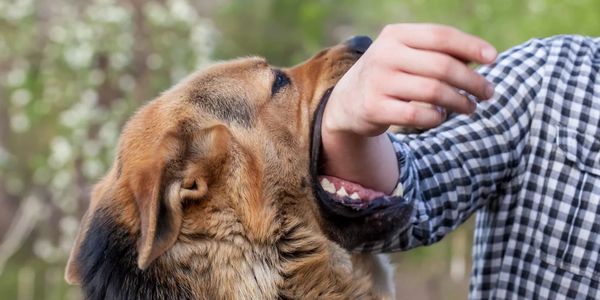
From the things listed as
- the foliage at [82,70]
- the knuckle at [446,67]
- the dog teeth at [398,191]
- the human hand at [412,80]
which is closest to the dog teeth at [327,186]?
the dog teeth at [398,191]

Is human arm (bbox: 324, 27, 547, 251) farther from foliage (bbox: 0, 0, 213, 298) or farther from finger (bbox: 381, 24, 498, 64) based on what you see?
foliage (bbox: 0, 0, 213, 298)

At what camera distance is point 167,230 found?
2432mm

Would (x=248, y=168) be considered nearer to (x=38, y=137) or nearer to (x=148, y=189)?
(x=148, y=189)

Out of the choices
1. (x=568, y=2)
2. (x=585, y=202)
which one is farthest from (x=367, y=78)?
(x=568, y=2)

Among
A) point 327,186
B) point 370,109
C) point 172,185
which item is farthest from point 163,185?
point 370,109

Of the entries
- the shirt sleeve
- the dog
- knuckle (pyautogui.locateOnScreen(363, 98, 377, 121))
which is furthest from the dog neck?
knuckle (pyautogui.locateOnScreen(363, 98, 377, 121))

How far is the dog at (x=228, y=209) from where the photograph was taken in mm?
2535

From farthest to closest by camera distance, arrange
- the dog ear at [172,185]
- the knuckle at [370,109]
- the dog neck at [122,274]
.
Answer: the dog neck at [122,274], the dog ear at [172,185], the knuckle at [370,109]

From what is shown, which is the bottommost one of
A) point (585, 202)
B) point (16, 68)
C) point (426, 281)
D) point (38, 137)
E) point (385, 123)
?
point (426, 281)

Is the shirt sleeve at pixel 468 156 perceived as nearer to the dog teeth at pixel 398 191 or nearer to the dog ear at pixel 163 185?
the dog teeth at pixel 398 191

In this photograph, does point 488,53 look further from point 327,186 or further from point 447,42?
point 327,186

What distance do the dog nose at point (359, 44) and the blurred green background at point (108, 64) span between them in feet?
10.5

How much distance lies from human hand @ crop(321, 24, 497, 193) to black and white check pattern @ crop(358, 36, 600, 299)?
0.64 meters

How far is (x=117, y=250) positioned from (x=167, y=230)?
0.67 ft
